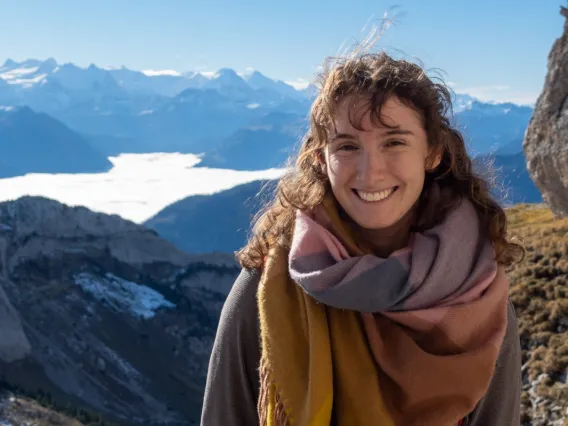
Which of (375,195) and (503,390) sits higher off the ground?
(375,195)

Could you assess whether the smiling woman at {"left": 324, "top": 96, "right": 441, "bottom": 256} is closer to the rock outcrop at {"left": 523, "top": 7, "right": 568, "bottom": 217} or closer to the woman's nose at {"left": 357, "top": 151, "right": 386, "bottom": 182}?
the woman's nose at {"left": 357, "top": 151, "right": 386, "bottom": 182}

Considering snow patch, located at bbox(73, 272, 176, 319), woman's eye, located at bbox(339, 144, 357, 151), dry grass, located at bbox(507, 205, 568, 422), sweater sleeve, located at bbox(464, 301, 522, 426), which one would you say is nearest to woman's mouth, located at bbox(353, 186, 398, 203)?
woman's eye, located at bbox(339, 144, 357, 151)

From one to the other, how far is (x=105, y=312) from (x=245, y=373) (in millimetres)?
55304

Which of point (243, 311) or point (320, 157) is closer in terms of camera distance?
point (243, 311)

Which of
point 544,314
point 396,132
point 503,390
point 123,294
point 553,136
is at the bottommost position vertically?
point 123,294

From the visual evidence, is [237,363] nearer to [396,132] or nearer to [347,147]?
[347,147]

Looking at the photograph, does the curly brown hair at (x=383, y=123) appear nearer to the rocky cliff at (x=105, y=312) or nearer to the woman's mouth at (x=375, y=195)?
the woman's mouth at (x=375, y=195)

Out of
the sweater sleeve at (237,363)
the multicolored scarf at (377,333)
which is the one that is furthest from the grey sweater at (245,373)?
the multicolored scarf at (377,333)

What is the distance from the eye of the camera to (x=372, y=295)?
2195 millimetres

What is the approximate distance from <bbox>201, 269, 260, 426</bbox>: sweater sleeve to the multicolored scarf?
0.40 feet

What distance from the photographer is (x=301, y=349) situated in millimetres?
2277

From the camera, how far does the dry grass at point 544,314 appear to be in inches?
313

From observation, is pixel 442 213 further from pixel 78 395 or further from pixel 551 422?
pixel 78 395

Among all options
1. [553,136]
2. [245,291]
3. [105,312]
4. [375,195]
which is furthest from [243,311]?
[105,312]
